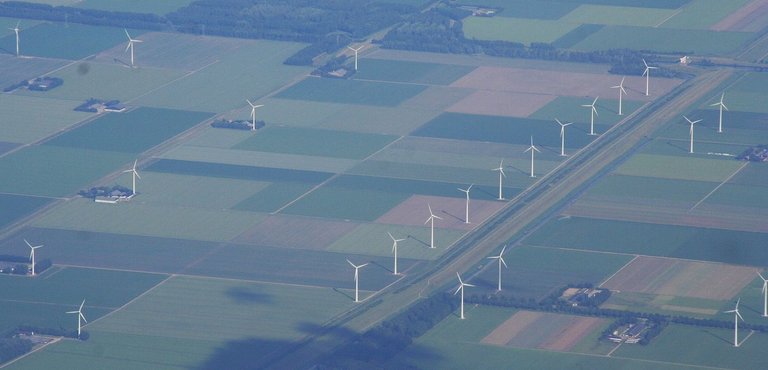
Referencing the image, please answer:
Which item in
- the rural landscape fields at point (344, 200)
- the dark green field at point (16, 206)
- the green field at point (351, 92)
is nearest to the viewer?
the rural landscape fields at point (344, 200)

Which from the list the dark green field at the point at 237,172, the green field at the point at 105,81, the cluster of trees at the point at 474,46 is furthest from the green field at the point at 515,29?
the dark green field at the point at 237,172

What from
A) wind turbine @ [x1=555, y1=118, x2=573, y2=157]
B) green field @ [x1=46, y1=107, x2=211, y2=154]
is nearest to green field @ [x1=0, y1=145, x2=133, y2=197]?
green field @ [x1=46, y1=107, x2=211, y2=154]

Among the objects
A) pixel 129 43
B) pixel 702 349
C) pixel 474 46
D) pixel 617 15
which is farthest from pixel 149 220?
pixel 617 15

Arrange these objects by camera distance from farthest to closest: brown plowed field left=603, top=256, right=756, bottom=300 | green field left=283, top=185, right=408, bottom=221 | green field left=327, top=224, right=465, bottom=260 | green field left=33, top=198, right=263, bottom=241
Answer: green field left=283, top=185, right=408, bottom=221 → green field left=33, top=198, right=263, bottom=241 → green field left=327, top=224, right=465, bottom=260 → brown plowed field left=603, top=256, right=756, bottom=300

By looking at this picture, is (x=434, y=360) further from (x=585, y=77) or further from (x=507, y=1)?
(x=507, y=1)

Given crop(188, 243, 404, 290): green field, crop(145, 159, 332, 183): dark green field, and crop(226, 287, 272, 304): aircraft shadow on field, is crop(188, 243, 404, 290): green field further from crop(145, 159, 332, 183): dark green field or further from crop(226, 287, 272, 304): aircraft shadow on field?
crop(145, 159, 332, 183): dark green field

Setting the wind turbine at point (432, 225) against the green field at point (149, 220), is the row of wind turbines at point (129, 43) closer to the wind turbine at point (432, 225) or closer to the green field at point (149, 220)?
the green field at point (149, 220)

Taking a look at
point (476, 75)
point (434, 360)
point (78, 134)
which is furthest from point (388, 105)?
point (434, 360)
